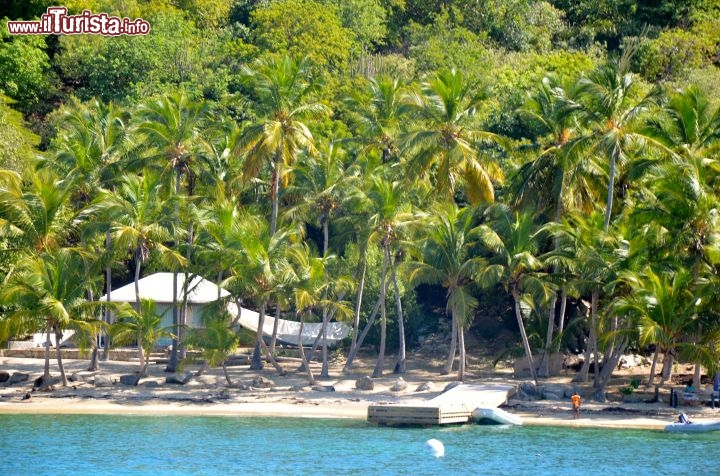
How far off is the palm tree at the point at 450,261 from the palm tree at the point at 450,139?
2.29 meters

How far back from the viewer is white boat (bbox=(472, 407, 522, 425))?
33406mm

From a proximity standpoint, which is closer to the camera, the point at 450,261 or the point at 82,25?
the point at 450,261

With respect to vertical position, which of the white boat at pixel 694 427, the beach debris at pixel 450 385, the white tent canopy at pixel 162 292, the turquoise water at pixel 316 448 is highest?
the white tent canopy at pixel 162 292

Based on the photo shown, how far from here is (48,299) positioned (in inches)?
1412

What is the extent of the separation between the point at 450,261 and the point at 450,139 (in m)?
4.95

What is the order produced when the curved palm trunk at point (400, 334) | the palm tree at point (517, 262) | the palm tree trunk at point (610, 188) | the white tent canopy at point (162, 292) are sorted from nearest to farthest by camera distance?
the palm tree at point (517, 262) → the palm tree trunk at point (610, 188) → the curved palm trunk at point (400, 334) → the white tent canopy at point (162, 292)

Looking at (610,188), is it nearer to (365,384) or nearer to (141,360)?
(365,384)

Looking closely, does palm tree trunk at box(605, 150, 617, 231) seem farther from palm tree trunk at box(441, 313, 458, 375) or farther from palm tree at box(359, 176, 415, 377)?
palm tree at box(359, 176, 415, 377)

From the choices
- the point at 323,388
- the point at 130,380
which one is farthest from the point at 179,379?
the point at 323,388

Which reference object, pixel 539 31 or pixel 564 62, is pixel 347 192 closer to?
pixel 564 62

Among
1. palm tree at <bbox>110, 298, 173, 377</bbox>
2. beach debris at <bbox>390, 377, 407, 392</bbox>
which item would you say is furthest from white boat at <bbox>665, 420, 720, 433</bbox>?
palm tree at <bbox>110, 298, 173, 377</bbox>

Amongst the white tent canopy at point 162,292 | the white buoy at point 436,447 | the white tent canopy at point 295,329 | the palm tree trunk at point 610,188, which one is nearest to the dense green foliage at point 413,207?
the palm tree trunk at point 610,188

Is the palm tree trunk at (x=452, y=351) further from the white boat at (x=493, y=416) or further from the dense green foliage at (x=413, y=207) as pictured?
the white boat at (x=493, y=416)

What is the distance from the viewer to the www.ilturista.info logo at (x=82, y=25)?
188 feet
